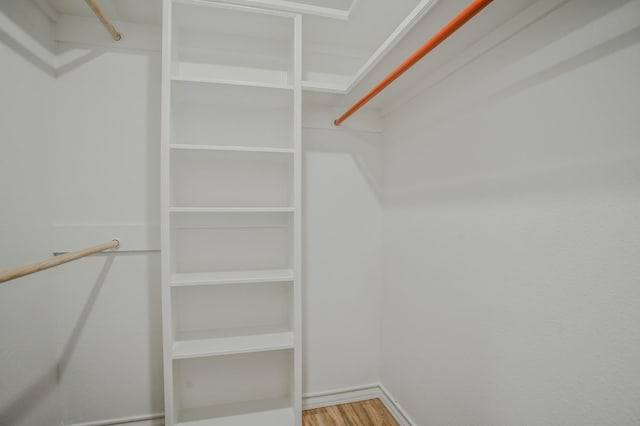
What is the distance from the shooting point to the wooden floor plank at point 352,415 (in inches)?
67.3

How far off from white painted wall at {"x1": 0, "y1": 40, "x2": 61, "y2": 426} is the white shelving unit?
61cm

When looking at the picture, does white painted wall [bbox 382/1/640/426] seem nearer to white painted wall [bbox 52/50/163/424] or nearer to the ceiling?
the ceiling

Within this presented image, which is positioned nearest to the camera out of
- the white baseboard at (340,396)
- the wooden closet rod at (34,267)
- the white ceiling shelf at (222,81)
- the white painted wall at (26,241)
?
the wooden closet rod at (34,267)

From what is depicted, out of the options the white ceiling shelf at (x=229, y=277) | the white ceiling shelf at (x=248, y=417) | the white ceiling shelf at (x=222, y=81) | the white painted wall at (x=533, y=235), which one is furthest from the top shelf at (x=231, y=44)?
the white ceiling shelf at (x=248, y=417)

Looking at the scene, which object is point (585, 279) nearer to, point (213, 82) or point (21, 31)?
point (213, 82)

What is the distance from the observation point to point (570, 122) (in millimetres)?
841

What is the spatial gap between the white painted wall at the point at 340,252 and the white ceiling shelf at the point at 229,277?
0.32 metres

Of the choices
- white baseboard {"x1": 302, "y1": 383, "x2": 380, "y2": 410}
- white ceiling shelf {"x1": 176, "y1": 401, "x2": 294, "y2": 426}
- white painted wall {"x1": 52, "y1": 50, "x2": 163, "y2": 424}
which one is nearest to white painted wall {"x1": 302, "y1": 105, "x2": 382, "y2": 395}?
white baseboard {"x1": 302, "y1": 383, "x2": 380, "y2": 410}

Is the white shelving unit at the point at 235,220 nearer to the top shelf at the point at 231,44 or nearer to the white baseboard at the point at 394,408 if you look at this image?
the top shelf at the point at 231,44

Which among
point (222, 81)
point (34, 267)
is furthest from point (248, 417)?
point (222, 81)

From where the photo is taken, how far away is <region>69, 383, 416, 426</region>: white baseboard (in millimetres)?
1604

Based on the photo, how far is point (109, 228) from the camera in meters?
1.55

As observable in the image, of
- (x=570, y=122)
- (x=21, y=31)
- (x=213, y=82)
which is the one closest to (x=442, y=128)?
(x=570, y=122)

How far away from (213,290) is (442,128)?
155 cm
